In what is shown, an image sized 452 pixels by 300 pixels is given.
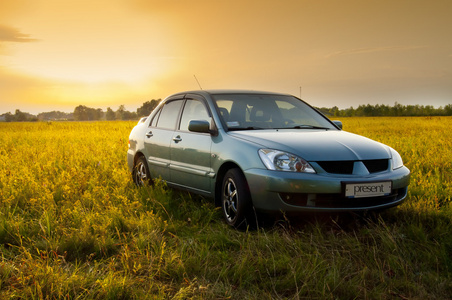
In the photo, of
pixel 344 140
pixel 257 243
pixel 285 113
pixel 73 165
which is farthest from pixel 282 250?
pixel 73 165

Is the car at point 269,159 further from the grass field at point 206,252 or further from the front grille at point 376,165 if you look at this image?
the grass field at point 206,252

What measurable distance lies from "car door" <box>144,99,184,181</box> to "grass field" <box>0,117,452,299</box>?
0.48 m

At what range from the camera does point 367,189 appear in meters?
4.72

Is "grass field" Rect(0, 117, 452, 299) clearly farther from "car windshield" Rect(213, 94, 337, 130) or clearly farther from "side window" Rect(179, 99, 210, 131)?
"car windshield" Rect(213, 94, 337, 130)

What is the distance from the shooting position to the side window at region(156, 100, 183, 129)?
6723 mm

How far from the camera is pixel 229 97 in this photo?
611 cm

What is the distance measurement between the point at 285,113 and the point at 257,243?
224 centimetres

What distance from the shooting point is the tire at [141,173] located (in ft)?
23.5

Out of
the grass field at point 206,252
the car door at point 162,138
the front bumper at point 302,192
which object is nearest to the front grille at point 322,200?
the front bumper at point 302,192

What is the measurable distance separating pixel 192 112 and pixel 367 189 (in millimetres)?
2586

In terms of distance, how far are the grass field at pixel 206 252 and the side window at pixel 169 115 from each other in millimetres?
1007

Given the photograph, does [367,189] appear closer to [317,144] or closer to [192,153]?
[317,144]

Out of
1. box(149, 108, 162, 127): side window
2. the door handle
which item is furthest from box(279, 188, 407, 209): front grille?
box(149, 108, 162, 127): side window

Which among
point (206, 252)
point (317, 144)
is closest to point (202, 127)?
point (317, 144)
